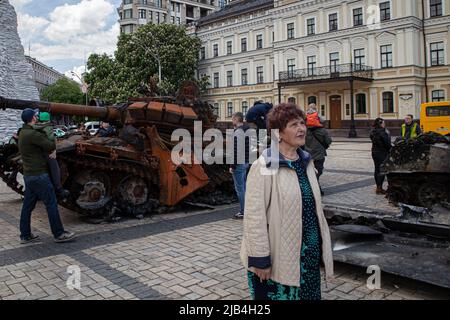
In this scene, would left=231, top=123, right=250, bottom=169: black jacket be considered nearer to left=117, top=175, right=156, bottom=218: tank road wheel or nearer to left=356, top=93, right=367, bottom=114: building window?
left=117, top=175, right=156, bottom=218: tank road wheel

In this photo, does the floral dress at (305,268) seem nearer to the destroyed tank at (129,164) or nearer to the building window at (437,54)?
the destroyed tank at (129,164)

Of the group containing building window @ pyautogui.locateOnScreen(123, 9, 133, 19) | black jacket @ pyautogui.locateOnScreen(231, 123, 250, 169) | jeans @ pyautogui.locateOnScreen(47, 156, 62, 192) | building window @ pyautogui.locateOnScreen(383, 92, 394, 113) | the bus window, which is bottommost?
jeans @ pyautogui.locateOnScreen(47, 156, 62, 192)

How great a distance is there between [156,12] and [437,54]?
1715 inches

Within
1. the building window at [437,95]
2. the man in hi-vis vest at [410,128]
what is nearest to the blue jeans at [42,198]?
the man in hi-vis vest at [410,128]

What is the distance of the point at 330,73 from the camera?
39281mm

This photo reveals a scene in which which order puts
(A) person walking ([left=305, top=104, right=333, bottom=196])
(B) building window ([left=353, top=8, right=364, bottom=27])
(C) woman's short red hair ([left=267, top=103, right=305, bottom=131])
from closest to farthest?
(C) woman's short red hair ([left=267, top=103, right=305, bottom=131])
(A) person walking ([left=305, top=104, right=333, bottom=196])
(B) building window ([left=353, top=8, right=364, bottom=27])

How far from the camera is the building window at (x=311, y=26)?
4140cm

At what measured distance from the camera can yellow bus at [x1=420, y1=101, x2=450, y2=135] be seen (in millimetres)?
21281

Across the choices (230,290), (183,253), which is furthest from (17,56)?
(230,290)

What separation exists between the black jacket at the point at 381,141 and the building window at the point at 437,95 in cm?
2957

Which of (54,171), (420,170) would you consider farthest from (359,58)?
(54,171)

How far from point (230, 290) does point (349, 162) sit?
13.1 meters

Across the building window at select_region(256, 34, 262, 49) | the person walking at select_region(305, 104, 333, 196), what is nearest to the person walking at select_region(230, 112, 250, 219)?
the person walking at select_region(305, 104, 333, 196)

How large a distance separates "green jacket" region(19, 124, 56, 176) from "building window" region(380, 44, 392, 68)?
117 feet
